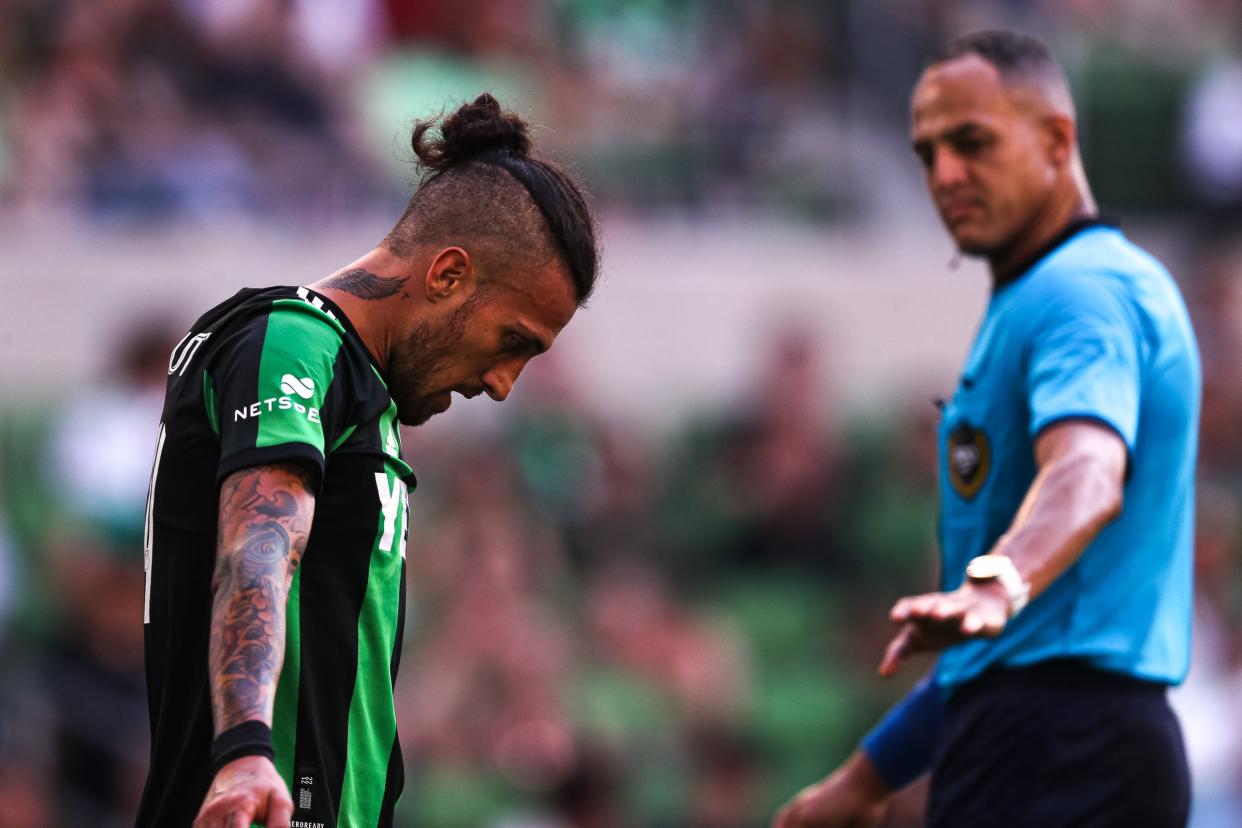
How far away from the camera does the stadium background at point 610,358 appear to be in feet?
28.6

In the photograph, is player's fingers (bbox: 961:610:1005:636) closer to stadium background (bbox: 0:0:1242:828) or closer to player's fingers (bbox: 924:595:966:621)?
player's fingers (bbox: 924:595:966:621)

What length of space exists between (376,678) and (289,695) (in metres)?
0.22

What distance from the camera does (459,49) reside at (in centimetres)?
1127

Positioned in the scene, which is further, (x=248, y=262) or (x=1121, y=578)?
(x=248, y=262)

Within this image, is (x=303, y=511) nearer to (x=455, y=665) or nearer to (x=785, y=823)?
(x=785, y=823)

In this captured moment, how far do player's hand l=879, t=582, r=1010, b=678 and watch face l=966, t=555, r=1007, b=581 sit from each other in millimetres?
18

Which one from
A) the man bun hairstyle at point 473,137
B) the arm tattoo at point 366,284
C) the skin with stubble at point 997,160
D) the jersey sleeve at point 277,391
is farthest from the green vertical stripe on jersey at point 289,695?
the skin with stubble at point 997,160

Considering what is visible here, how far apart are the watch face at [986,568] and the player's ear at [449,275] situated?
1111 mm

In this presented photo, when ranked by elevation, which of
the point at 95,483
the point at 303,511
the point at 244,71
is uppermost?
the point at 244,71

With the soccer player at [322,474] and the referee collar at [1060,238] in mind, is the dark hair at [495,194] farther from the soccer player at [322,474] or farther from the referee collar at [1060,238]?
the referee collar at [1060,238]

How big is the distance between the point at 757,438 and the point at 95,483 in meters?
3.70

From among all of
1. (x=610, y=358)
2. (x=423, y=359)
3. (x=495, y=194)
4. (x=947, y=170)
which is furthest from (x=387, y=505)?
(x=610, y=358)

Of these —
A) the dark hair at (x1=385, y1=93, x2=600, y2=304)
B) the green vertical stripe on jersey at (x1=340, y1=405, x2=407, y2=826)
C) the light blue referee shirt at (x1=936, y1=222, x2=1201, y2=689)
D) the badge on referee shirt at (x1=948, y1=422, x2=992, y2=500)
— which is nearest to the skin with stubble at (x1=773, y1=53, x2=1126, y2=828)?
the light blue referee shirt at (x1=936, y1=222, x2=1201, y2=689)

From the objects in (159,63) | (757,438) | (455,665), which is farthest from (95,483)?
(757,438)
